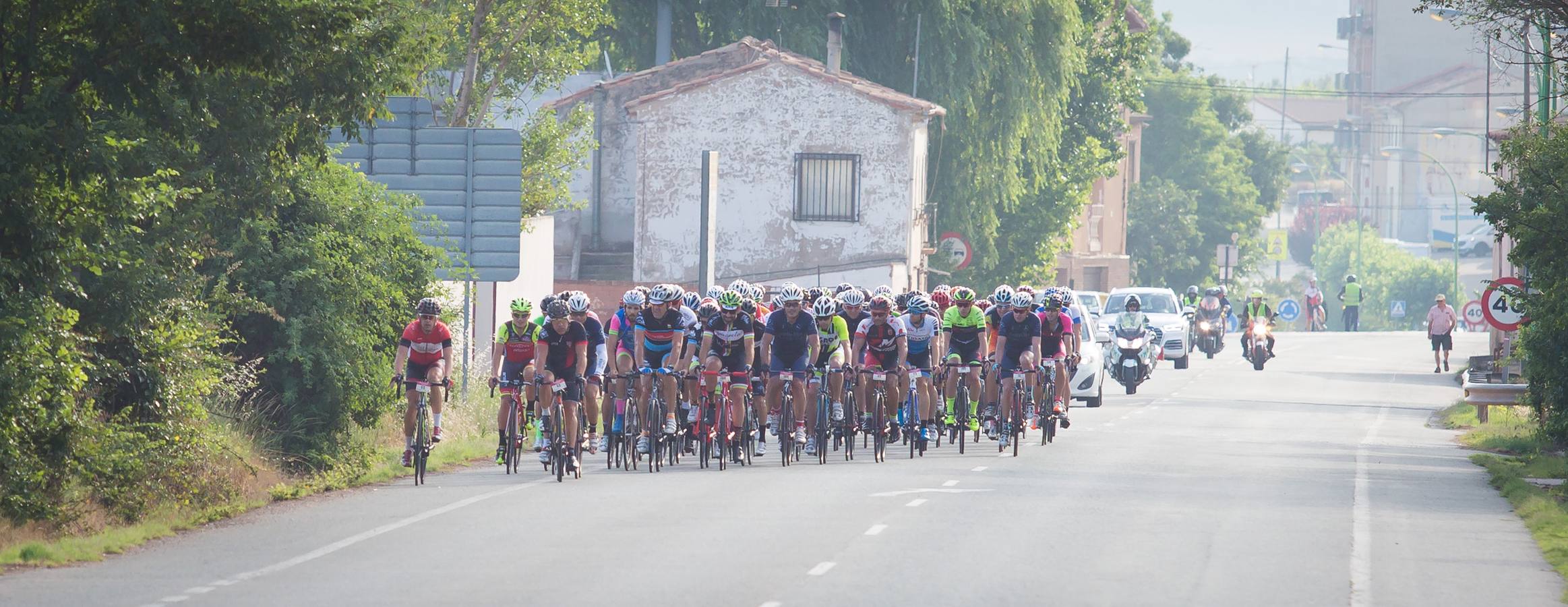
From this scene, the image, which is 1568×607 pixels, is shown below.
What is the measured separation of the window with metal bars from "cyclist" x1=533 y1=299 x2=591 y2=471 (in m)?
28.5

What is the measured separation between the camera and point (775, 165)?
154 ft

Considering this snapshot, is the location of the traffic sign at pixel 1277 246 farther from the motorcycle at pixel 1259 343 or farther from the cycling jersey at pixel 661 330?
the cycling jersey at pixel 661 330

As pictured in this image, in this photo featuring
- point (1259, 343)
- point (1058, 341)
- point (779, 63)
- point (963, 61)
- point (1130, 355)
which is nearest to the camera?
point (1058, 341)

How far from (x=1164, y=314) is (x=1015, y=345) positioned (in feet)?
74.4

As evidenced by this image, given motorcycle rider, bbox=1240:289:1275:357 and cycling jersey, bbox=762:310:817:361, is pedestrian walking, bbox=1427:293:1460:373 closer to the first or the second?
motorcycle rider, bbox=1240:289:1275:357

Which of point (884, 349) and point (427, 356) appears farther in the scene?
point (884, 349)

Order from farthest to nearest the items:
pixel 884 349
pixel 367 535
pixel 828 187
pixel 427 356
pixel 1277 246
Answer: pixel 1277 246, pixel 828 187, pixel 884 349, pixel 427 356, pixel 367 535

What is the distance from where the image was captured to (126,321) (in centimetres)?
1445

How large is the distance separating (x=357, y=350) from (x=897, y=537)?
6.52 metres

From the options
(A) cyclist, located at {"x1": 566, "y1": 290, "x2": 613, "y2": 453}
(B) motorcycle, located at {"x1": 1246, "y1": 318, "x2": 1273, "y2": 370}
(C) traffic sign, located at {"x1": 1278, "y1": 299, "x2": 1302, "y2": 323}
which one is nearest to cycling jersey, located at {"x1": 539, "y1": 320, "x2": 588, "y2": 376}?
(A) cyclist, located at {"x1": 566, "y1": 290, "x2": 613, "y2": 453}

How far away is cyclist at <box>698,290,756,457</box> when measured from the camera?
20.1 meters

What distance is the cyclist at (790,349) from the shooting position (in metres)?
20.7

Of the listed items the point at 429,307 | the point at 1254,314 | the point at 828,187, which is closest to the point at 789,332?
the point at 429,307

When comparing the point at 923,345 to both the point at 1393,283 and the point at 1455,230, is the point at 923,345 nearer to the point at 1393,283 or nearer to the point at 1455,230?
the point at 1455,230
